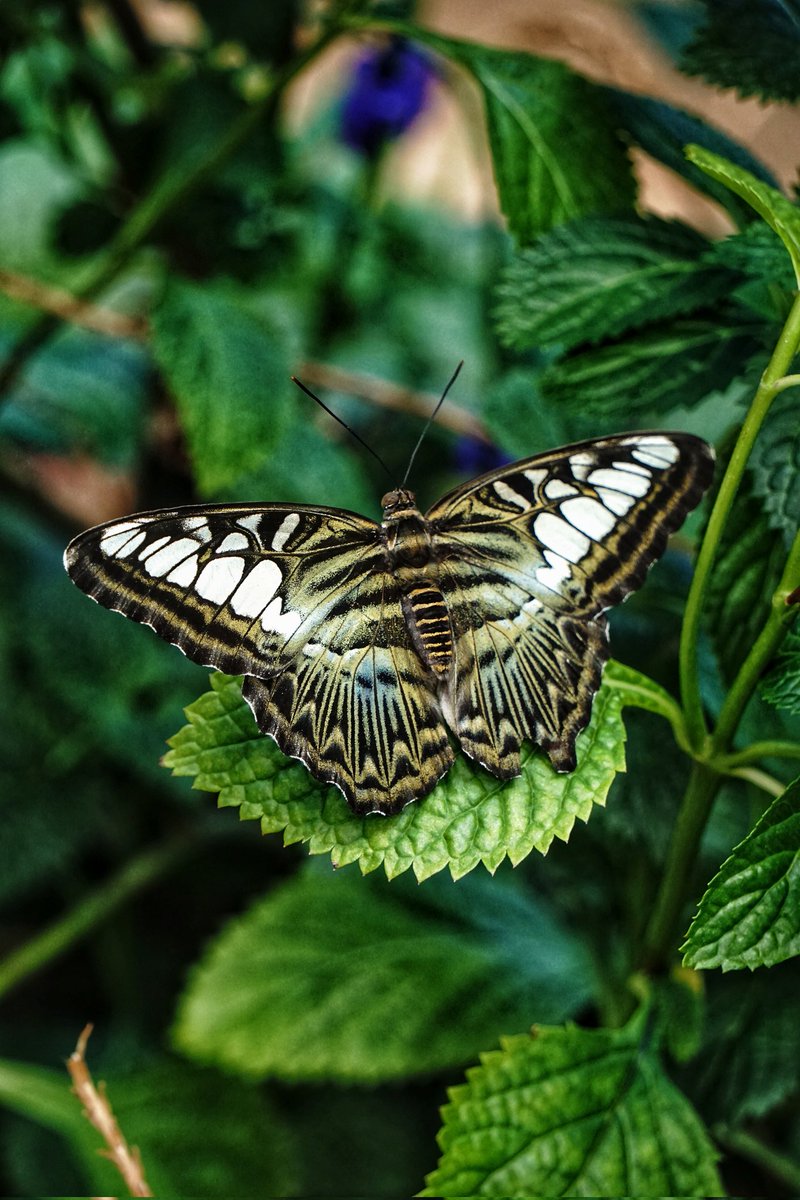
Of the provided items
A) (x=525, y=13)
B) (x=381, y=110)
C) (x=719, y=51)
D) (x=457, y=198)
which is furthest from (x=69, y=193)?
(x=525, y=13)

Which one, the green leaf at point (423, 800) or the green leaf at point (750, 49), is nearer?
the green leaf at point (423, 800)

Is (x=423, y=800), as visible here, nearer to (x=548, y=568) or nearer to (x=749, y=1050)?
(x=548, y=568)

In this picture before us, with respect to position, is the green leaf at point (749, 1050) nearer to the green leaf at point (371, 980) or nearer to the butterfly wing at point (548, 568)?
the green leaf at point (371, 980)

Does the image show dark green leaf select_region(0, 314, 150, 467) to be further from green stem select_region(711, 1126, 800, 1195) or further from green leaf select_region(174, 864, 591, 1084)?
green stem select_region(711, 1126, 800, 1195)

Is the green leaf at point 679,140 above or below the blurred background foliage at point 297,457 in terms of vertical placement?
above

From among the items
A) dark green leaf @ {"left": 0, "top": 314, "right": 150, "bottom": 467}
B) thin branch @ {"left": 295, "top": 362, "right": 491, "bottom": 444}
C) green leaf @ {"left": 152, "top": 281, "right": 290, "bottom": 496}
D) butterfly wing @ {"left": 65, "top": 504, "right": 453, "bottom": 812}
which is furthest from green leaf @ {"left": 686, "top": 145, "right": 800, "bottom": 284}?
dark green leaf @ {"left": 0, "top": 314, "right": 150, "bottom": 467}

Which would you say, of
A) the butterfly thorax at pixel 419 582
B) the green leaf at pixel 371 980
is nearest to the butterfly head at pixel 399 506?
the butterfly thorax at pixel 419 582

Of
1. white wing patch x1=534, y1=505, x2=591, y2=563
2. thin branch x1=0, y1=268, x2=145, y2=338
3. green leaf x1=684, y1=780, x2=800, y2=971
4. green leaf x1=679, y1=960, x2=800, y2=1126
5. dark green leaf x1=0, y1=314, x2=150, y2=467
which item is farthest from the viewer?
dark green leaf x1=0, y1=314, x2=150, y2=467
